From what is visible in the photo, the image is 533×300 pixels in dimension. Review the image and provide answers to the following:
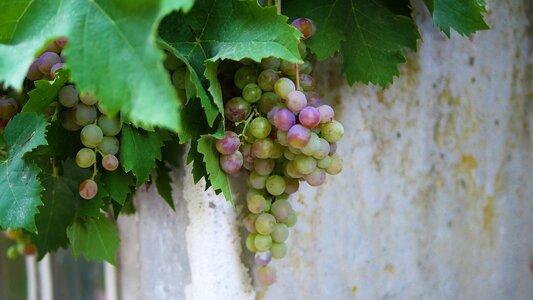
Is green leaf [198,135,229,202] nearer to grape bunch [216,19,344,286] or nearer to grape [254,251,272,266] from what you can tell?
grape bunch [216,19,344,286]

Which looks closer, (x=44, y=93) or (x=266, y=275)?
(x=44, y=93)

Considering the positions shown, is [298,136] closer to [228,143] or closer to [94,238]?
[228,143]

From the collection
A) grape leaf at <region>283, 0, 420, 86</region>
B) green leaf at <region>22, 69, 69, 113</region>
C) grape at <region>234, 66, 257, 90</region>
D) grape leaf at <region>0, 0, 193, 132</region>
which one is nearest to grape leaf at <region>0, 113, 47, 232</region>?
green leaf at <region>22, 69, 69, 113</region>

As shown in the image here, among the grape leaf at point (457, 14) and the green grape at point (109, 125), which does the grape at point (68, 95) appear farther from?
the grape leaf at point (457, 14)

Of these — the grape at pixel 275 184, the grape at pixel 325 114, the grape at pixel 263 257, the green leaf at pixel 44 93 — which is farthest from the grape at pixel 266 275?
the green leaf at pixel 44 93

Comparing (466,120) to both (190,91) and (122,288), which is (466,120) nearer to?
(190,91)

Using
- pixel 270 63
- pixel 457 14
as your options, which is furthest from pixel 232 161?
pixel 457 14
